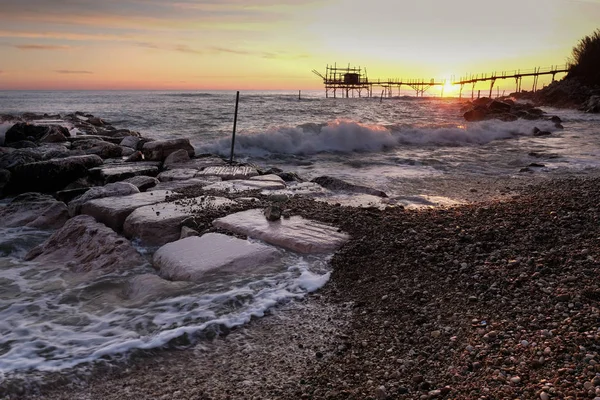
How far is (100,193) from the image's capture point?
21.3 feet

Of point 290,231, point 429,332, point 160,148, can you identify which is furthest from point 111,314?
point 160,148

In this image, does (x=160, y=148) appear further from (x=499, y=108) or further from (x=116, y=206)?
(x=499, y=108)

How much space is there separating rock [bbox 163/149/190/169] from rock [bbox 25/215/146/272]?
4.63 metres

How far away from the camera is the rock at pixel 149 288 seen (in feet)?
12.2

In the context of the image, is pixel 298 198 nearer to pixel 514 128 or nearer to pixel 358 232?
pixel 358 232

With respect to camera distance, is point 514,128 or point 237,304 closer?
point 237,304

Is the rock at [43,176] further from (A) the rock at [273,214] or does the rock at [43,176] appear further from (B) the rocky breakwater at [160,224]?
(A) the rock at [273,214]

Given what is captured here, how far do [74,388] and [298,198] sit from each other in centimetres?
425

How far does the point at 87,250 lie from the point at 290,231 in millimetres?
2244

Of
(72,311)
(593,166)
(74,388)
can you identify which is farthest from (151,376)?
(593,166)

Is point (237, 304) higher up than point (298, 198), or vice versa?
point (298, 198)

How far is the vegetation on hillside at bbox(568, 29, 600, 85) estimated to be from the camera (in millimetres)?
41969

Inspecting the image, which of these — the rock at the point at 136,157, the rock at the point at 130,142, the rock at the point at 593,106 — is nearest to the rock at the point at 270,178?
the rock at the point at 136,157

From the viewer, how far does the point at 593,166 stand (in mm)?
10312
